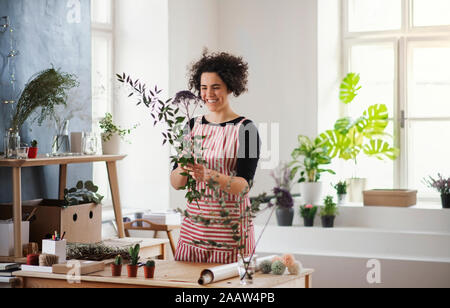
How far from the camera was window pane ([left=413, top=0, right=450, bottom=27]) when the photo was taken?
266 inches

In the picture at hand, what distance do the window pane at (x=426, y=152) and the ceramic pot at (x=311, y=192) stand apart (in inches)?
39.8

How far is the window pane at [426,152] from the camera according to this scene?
22.3 ft

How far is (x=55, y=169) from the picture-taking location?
4.57 metres

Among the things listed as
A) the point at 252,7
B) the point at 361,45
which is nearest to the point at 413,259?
the point at 361,45

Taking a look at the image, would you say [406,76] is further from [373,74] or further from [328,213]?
[328,213]

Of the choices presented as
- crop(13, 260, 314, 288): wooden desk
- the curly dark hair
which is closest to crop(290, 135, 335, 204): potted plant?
the curly dark hair

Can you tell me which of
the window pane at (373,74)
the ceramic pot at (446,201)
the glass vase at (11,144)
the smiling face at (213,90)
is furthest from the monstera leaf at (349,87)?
the glass vase at (11,144)

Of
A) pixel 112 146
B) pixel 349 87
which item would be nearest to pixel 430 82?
pixel 349 87

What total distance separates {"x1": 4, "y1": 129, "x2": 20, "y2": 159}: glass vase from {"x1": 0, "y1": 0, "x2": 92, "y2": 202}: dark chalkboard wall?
166 mm

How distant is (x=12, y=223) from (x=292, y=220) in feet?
10.4

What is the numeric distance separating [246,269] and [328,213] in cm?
367

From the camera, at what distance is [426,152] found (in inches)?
270

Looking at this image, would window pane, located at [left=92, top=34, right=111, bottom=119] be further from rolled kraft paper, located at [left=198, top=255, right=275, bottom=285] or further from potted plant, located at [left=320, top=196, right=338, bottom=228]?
rolled kraft paper, located at [left=198, top=255, right=275, bottom=285]

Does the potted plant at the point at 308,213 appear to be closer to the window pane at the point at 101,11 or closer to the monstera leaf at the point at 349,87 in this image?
the monstera leaf at the point at 349,87
